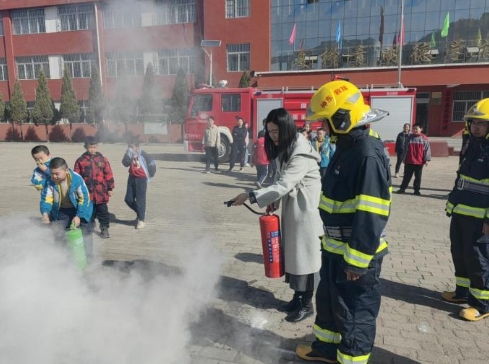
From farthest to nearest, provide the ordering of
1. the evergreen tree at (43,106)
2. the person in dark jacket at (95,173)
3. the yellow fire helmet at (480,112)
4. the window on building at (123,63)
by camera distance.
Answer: the evergreen tree at (43,106) → the window on building at (123,63) → the person in dark jacket at (95,173) → the yellow fire helmet at (480,112)

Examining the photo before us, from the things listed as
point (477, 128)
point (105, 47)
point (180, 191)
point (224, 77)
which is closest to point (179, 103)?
point (224, 77)

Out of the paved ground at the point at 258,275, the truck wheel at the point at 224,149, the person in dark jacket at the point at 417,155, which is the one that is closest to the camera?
the paved ground at the point at 258,275

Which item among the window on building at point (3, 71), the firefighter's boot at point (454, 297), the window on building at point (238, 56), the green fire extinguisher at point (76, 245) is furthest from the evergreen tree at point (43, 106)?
the firefighter's boot at point (454, 297)

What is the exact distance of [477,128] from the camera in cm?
318

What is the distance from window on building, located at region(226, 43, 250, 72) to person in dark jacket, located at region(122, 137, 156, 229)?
20626 millimetres

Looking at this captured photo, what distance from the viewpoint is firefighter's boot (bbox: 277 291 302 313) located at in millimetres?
3295

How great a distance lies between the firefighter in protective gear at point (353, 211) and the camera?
6.79ft

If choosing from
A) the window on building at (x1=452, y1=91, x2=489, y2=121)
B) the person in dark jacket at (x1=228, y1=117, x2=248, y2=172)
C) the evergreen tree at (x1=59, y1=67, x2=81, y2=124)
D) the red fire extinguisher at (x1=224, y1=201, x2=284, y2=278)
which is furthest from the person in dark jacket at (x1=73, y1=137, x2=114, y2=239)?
the window on building at (x1=452, y1=91, x2=489, y2=121)

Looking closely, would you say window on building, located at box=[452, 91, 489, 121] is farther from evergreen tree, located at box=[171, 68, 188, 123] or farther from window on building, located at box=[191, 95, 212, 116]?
window on building, located at box=[191, 95, 212, 116]

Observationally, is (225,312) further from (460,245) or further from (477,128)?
(477,128)

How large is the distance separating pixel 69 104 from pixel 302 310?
90.9ft

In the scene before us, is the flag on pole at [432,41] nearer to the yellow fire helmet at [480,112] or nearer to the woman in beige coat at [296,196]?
the yellow fire helmet at [480,112]

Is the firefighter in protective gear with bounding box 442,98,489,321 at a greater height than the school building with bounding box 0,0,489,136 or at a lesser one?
lesser

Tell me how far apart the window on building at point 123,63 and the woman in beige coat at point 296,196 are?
491cm
